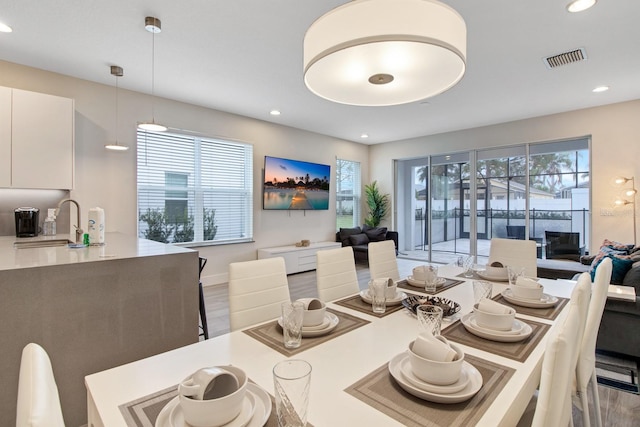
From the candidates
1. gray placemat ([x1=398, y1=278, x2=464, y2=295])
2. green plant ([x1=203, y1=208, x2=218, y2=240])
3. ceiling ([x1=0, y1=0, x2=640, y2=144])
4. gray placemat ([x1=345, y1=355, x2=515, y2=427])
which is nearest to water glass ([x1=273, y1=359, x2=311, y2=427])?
gray placemat ([x1=345, y1=355, x2=515, y2=427])

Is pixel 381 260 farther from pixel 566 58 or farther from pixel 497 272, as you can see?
pixel 566 58

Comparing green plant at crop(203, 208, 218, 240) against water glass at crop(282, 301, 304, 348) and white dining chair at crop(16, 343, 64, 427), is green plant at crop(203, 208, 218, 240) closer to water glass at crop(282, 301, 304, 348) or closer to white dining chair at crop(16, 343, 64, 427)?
water glass at crop(282, 301, 304, 348)

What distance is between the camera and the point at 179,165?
4707mm

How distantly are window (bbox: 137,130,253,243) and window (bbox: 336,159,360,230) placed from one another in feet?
7.92

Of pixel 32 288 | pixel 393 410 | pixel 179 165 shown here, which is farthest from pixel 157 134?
pixel 393 410

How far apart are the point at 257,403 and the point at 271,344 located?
14.9 inches

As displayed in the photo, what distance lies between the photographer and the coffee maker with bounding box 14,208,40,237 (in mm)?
3139

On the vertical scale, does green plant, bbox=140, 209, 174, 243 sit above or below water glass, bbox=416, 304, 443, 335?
above

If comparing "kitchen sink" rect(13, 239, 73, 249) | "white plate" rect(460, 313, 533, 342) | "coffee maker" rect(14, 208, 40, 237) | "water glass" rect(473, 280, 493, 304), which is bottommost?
"white plate" rect(460, 313, 533, 342)

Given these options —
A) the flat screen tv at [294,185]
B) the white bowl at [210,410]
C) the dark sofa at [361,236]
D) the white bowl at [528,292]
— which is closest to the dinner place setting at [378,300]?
the white bowl at [528,292]

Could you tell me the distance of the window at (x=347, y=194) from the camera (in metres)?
7.27

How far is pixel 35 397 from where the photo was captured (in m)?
0.54

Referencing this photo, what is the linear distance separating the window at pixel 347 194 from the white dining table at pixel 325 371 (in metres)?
5.88

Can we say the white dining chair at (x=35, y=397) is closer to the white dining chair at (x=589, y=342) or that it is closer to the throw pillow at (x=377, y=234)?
the white dining chair at (x=589, y=342)
